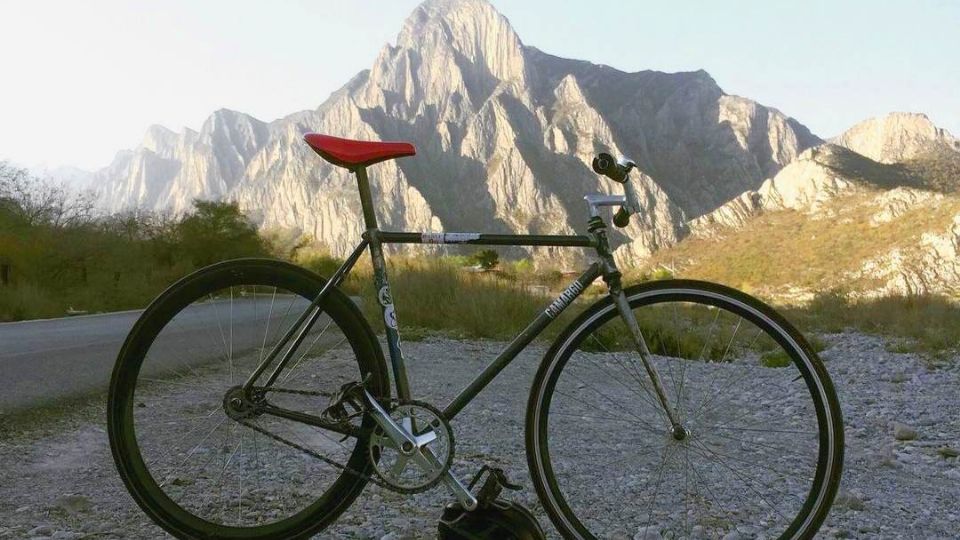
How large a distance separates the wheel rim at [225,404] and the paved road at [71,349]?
0.5 inches

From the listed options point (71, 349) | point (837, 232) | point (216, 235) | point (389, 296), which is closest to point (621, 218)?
point (389, 296)

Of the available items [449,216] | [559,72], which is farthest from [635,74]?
[449,216]

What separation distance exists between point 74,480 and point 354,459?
1.75 metres

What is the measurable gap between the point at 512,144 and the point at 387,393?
465 feet

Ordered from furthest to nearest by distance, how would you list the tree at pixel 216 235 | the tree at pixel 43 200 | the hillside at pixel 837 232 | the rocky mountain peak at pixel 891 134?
the rocky mountain peak at pixel 891 134, the hillside at pixel 837 232, the tree at pixel 216 235, the tree at pixel 43 200

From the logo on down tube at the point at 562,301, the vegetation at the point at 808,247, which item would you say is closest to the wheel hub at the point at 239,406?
the logo on down tube at the point at 562,301

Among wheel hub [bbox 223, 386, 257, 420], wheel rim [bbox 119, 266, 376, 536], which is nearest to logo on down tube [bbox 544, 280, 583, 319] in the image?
wheel rim [bbox 119, 266, 376, 536]

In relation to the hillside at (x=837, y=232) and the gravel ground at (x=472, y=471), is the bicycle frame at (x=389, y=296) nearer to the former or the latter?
the gravel ground at (x=472, y=471)

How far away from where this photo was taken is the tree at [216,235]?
33.3m

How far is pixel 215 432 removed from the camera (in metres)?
2.81

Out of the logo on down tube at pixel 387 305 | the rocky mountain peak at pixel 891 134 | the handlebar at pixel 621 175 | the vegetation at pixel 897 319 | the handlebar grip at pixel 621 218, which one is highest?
the rocky mountain peak at pixel 891 134

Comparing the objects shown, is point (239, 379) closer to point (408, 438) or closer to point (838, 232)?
point (408, 438)

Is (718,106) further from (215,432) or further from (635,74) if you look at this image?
(215,432)

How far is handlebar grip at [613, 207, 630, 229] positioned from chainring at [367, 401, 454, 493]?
36.6 inches
